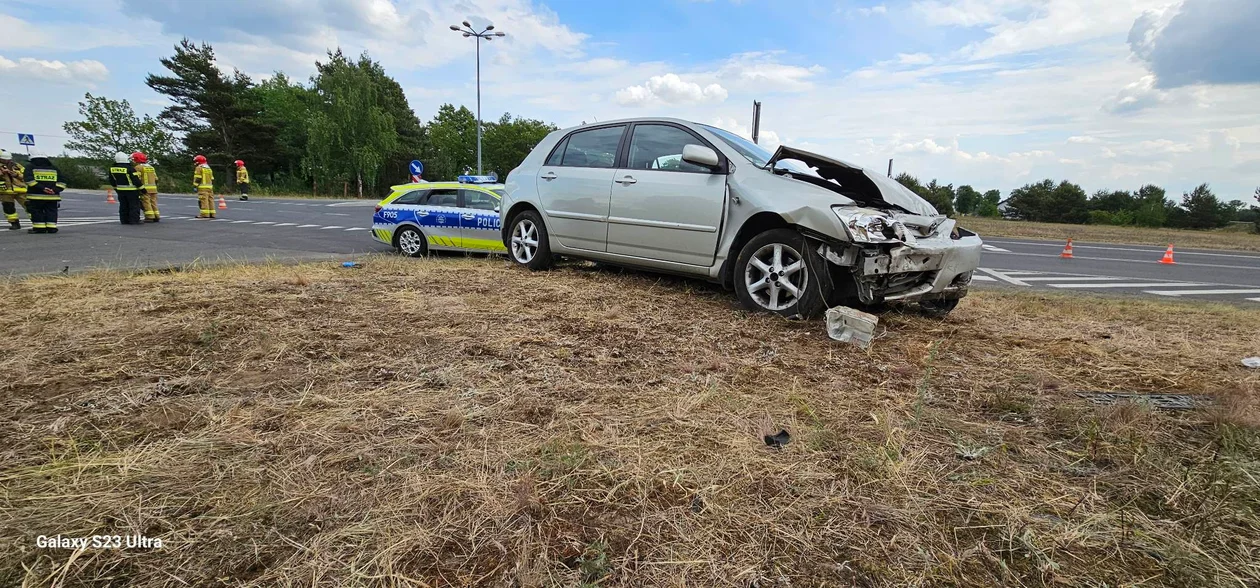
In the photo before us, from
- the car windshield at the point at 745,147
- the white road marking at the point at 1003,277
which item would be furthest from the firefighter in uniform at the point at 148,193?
the white road marking at the point at 1003,277

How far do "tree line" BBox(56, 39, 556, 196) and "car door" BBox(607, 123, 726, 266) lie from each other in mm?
43233

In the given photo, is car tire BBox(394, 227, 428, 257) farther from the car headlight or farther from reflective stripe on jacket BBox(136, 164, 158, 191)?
reflective stripe on jacket BBox(136, 164, 158, 191)

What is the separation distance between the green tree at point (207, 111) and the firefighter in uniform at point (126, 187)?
38602mm

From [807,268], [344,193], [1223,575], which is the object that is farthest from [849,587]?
[344,193]

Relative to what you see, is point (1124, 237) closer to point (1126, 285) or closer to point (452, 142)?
point (1126, 285)

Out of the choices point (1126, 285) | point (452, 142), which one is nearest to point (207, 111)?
point (452, 142)

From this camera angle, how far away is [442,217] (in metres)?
7.90

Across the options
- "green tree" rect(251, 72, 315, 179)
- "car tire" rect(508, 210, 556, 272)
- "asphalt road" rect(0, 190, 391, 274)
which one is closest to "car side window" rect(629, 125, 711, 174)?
"car tire" rect(508, 210, 556, 272)

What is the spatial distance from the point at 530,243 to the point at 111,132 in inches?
2480

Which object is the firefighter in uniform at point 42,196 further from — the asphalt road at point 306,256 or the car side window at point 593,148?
the car side window at point 593,148

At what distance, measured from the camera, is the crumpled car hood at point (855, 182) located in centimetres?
418

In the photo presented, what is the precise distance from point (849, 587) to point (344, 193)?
47678mm

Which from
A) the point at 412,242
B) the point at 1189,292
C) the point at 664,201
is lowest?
the point at 1189,292

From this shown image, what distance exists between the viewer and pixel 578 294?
4.83 meters
